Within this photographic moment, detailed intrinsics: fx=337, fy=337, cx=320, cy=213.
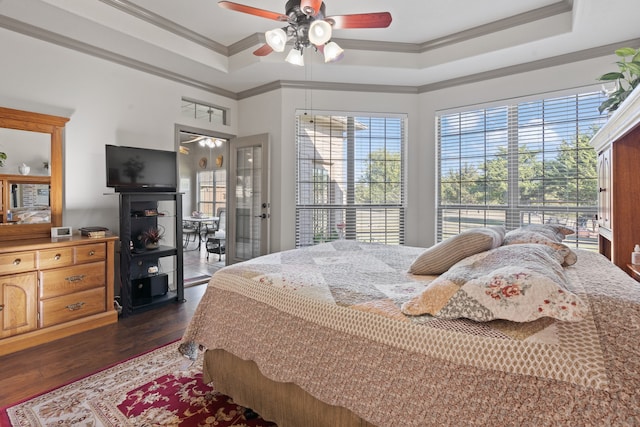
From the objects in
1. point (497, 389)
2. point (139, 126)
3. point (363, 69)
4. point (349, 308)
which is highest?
point (363, 69)

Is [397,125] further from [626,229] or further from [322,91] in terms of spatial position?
[626,229]

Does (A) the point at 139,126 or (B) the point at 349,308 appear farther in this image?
(A) the point at 139,126

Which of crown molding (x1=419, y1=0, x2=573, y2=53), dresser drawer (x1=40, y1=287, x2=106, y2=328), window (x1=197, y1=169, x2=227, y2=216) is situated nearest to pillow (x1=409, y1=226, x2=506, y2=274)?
crown molding (x1=419, y1=0, x2=573, y2=53)

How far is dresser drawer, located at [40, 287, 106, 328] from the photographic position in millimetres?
2758

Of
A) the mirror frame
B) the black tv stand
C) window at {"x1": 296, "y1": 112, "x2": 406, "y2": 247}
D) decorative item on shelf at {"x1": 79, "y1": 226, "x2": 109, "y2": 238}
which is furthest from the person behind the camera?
window at {"x1": 296, "y1": 112, "x2": 406, "y2": 247}

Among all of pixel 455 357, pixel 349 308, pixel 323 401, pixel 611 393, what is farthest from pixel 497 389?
pixel 323 401

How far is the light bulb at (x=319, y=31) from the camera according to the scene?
7.47 feet

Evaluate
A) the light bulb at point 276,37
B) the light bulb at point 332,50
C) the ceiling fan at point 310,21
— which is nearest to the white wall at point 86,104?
the ceiling fan at point 310,21

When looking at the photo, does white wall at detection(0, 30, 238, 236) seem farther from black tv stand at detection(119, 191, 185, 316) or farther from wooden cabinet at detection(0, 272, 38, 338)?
wooden cabinet at detection(0, 272, 38, 338)

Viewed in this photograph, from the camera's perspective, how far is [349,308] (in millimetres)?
1375

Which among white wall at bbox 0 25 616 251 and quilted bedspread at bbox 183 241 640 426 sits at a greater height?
white wall at bbox 0 25 616 251

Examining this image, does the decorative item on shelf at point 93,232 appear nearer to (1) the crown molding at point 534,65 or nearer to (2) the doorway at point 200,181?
(1) the crown molding at point 534,65

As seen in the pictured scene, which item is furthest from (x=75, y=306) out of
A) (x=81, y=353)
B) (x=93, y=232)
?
(x=93, y=232)

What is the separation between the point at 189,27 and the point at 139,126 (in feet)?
4.05
